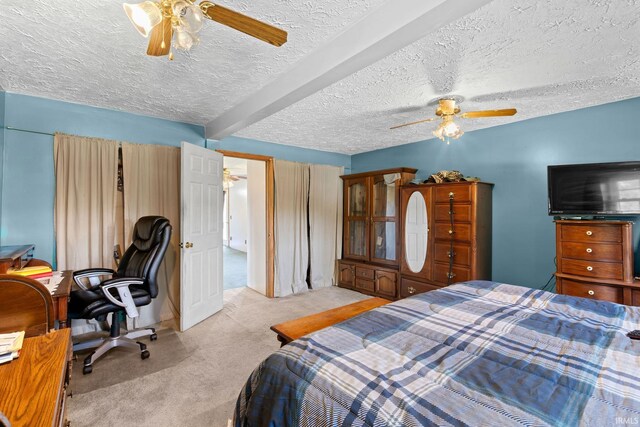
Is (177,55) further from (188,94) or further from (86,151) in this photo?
(86,151)

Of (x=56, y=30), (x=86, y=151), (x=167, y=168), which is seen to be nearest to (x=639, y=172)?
(x=56, y=30)

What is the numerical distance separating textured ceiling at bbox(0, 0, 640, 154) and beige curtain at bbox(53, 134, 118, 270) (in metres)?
0.47

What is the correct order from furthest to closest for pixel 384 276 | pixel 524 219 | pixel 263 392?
1. pixel 384 276
2. pixel 524 219
3. pixel 263 392

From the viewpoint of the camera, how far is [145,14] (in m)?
1.18

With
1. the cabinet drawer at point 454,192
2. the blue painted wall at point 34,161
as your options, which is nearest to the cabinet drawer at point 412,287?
the cabinet drawer at point 454,192

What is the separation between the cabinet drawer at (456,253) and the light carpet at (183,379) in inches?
78.6

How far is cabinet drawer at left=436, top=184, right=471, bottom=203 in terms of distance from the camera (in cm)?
331

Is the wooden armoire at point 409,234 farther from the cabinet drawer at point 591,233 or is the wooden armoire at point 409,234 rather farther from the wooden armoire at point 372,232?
the cabinet drawer at point 591,233

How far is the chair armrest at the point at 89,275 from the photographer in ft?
8.39

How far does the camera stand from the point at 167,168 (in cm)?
335

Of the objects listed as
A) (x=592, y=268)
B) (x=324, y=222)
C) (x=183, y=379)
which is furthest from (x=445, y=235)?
(x=183, y=379)

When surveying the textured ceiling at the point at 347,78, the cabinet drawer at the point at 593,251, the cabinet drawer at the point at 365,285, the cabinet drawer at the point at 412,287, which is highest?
the textured ceiling at the point at 347,78

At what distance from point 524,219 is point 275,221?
10.4 feet

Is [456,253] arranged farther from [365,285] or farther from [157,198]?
[157,198]
